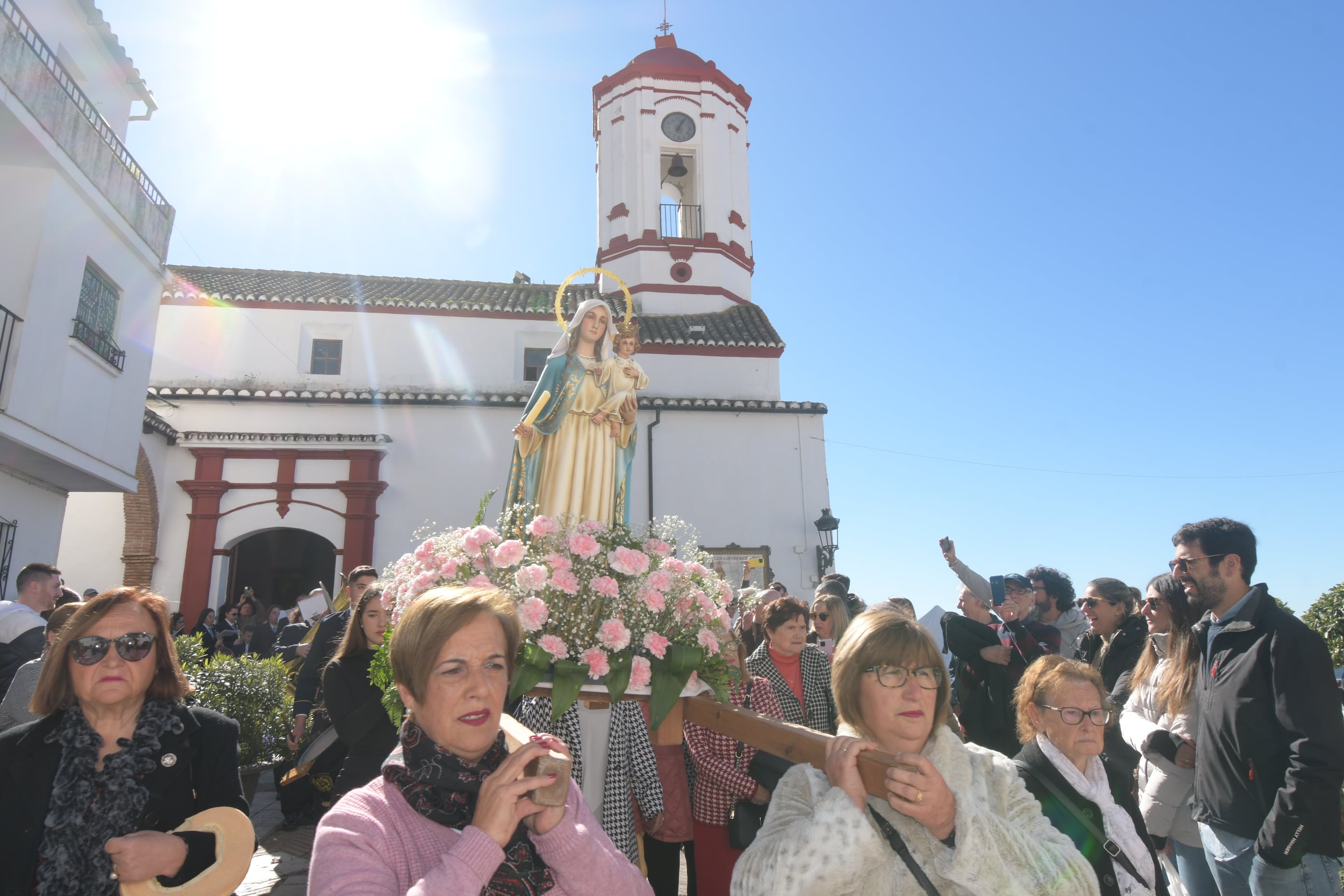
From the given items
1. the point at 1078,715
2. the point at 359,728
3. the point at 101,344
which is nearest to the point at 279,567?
the point at 101,344

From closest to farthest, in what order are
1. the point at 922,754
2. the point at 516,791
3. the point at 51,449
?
the point at 516,791 → the point at 922,754 → the point at 51,449

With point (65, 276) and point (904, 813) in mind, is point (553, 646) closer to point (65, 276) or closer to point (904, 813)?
point (904, 813)

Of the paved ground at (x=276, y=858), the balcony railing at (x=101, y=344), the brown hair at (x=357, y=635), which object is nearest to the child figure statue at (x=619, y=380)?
the brown hair at (x=357, y=635)

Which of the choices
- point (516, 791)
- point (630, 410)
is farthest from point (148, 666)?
point (630, 410)

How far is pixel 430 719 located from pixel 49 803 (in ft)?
4.59

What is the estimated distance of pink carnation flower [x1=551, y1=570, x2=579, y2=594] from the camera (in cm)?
331

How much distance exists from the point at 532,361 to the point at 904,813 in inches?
690

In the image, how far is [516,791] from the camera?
5.69 feet

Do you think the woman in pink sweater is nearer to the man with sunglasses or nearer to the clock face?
the man with sunglasses

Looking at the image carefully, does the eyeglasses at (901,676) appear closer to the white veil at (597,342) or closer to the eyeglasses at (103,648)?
the eyeglasses at (103,648)

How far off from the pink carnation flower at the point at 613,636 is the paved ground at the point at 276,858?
6.83 ft

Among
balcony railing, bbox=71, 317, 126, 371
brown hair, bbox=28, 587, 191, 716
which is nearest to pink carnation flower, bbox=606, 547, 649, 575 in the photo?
brown hair, bbox=28, 587, 191, 716

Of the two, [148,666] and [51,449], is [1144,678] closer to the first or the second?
[148,666]

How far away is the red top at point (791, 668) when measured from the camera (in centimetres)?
477
